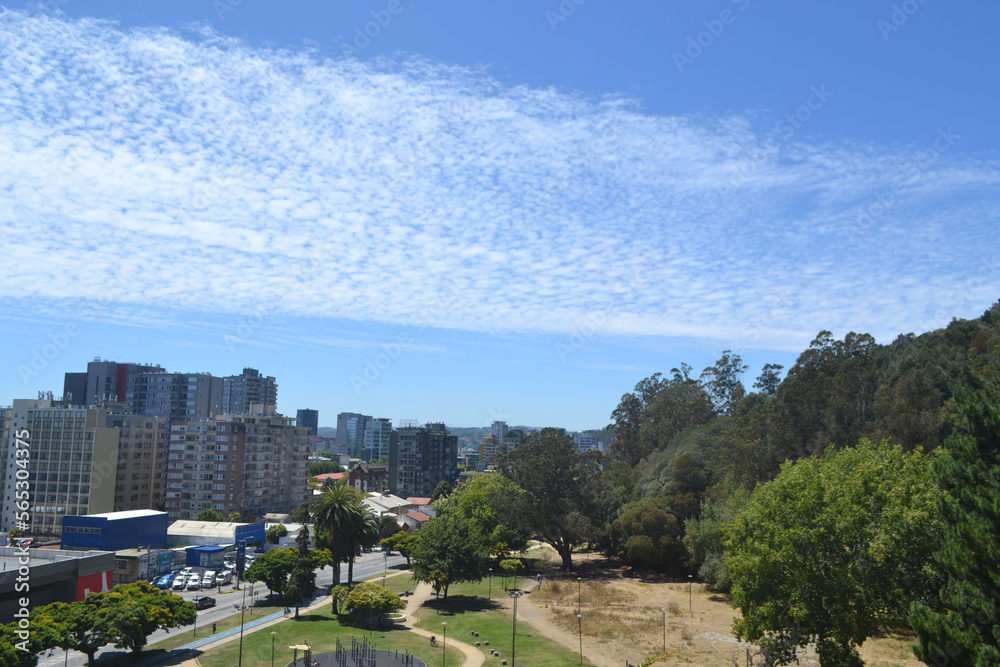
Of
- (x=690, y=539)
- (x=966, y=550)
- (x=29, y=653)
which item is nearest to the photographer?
(x=966, y=550)

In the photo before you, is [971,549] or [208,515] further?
[208,515]

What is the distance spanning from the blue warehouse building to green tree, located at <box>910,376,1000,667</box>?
62.6 meters

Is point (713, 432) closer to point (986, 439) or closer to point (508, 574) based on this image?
point (508, 574)

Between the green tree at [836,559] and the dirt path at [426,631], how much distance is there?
1530cm

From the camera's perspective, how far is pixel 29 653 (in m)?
29.1

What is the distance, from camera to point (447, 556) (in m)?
53.9

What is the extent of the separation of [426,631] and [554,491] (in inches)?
1135

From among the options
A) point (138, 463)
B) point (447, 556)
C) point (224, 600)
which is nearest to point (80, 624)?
point (224, 600)

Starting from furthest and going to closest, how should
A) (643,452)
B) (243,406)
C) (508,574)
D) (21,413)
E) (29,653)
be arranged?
(243,406), (643,452), (21,413), (508,574), (29,653)

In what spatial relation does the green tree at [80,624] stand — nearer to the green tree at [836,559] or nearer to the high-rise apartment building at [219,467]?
the green tree at [836,559]

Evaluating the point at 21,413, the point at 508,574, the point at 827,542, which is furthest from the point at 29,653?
the point at 21,413

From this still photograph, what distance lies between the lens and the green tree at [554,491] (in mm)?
70312

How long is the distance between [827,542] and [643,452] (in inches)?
3469

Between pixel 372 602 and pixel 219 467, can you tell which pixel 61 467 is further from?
pixel 372 602
